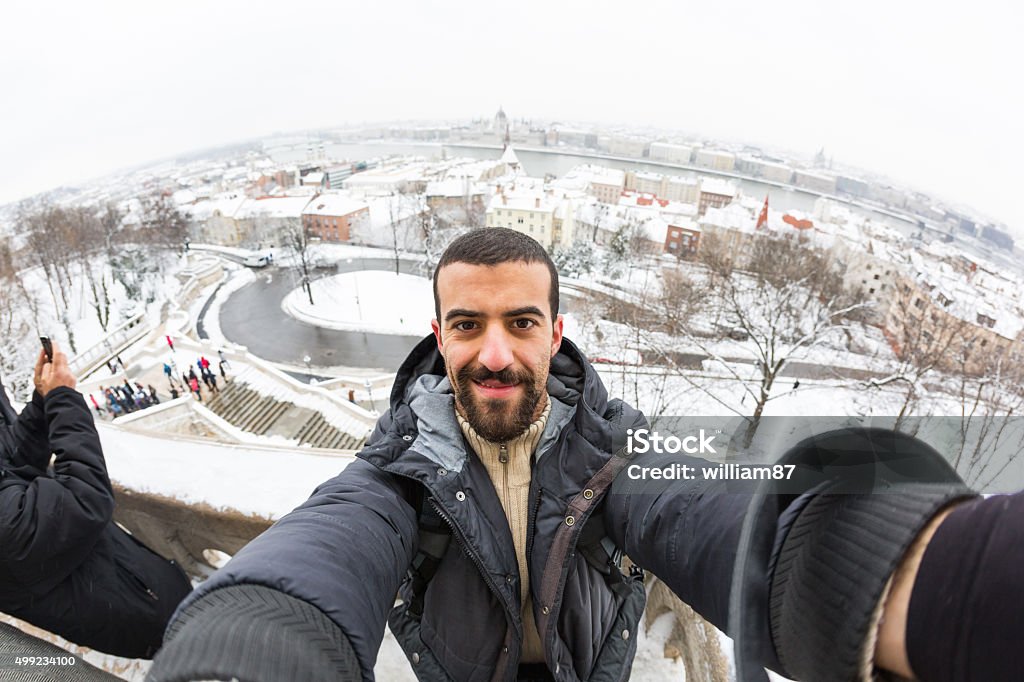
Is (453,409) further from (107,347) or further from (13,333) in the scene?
(13,333)

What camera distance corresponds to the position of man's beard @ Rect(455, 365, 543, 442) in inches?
60.4

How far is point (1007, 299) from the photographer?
9.85 metres

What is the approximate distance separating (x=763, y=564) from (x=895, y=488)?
0.29 m

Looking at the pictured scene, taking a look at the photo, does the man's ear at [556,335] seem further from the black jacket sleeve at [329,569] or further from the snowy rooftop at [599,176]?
the snowy rooftop at [599,176]

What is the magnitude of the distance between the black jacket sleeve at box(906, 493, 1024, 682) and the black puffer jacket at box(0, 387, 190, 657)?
2.75m

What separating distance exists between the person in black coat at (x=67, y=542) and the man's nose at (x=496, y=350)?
1898 millimetres

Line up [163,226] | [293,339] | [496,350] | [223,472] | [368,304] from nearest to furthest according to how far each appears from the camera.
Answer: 1. [496,350]
2. [223,472]
3. [293,339]
4. [368,304]
5. [163,226]

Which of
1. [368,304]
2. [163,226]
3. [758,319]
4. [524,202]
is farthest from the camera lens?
[524,202]

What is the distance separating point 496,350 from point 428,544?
2.29ft

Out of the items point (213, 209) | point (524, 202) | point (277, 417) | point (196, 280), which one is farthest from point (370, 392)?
point (213, 209)

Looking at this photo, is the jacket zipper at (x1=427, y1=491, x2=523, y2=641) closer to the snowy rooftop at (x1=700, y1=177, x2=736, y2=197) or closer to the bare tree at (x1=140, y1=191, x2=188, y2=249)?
the bare tree at (x1=140, y1=191, x2=188, y2=249)

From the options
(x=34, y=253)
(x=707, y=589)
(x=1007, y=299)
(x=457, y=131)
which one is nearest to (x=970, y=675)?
(x=707, y=589)

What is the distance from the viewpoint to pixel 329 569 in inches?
40.4

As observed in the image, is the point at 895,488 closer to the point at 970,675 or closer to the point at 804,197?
the point at 970,675
